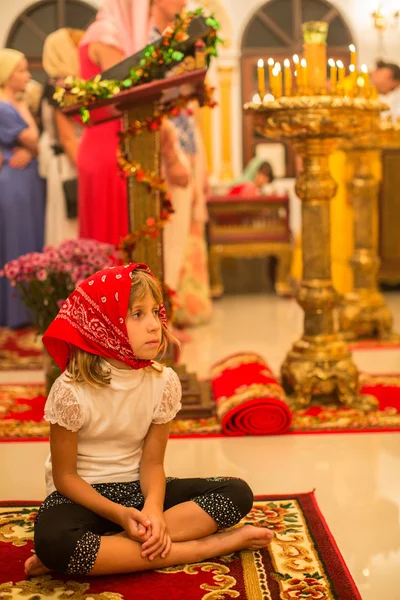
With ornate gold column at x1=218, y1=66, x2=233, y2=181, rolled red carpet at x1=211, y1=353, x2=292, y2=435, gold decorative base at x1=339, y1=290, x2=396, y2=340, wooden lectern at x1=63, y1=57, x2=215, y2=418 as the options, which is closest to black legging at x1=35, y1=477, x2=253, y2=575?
rolled red carpet at x1=211, y1=353, x2=292, y2=435

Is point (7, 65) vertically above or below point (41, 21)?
below

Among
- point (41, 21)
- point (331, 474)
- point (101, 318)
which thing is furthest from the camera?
point (41, 21)

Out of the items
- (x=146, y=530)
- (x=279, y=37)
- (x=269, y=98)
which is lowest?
(x=146, y=530)

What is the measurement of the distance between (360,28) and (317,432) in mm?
6648

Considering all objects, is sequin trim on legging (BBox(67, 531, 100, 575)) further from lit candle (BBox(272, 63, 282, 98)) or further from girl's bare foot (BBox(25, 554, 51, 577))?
lit candle (BBox(272, 63, 282, 98))

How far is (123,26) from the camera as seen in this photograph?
466cm

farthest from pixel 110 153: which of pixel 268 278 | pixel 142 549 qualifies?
pixel 268 278

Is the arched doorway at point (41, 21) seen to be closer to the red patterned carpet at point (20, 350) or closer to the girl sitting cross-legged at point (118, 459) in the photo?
the red patterned carpet at point (20, 350)

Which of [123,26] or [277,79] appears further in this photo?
[123,26]

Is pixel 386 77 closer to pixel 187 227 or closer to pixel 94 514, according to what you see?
pixel 187 227

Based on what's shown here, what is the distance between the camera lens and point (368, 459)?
3.40 metres

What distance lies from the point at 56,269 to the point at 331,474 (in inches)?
61.5

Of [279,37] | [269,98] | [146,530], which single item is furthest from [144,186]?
[279,37]

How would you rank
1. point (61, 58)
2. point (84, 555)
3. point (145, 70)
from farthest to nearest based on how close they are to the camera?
point (61, 58) → point (145, 70) → point (84, 555)
